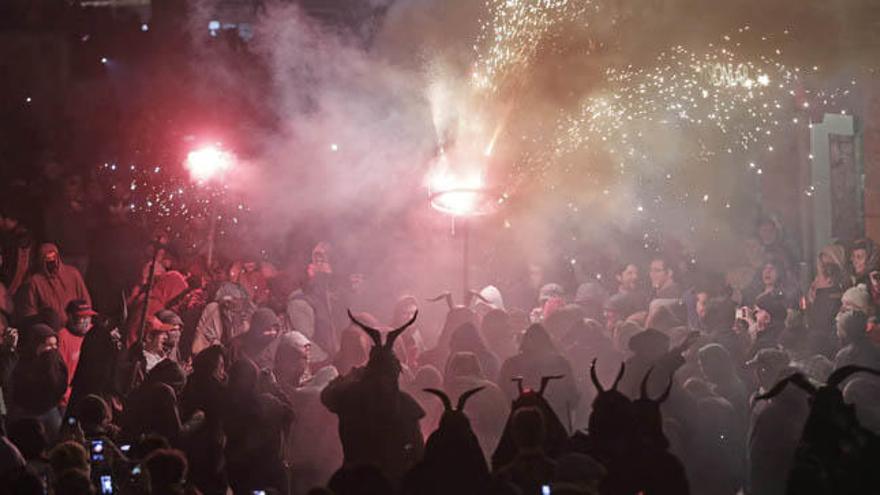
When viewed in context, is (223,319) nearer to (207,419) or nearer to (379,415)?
(207,419)

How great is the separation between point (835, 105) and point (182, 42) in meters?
9.81

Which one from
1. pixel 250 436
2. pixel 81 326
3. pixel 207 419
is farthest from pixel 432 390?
pixel 81 326

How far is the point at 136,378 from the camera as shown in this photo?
7930mm

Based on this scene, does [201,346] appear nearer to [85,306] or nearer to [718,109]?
[85,306]

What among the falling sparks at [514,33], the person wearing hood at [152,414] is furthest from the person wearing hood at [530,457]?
the falling sparks at [514,33]

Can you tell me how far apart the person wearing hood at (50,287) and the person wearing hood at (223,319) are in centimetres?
128

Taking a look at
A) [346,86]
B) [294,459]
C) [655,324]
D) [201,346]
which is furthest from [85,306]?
[346,86]

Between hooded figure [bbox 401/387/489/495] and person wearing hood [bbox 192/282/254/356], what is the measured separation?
4943mm

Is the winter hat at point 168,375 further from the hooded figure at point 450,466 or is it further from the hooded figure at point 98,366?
the hooded figure at point 450,466

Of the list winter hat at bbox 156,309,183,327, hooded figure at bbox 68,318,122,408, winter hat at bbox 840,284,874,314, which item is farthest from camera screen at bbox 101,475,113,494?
winter hat at bbox 840,284,874,314

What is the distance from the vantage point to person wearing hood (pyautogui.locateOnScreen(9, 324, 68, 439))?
7.45m

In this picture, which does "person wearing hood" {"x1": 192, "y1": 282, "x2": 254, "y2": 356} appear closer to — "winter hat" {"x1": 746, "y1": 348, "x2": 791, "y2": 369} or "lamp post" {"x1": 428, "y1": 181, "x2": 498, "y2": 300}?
"lamp post" {"x1": 428, "y1": 181, "x2": 498, "y2": 300}

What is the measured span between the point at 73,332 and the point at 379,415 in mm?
4195

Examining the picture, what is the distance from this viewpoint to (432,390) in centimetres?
488
